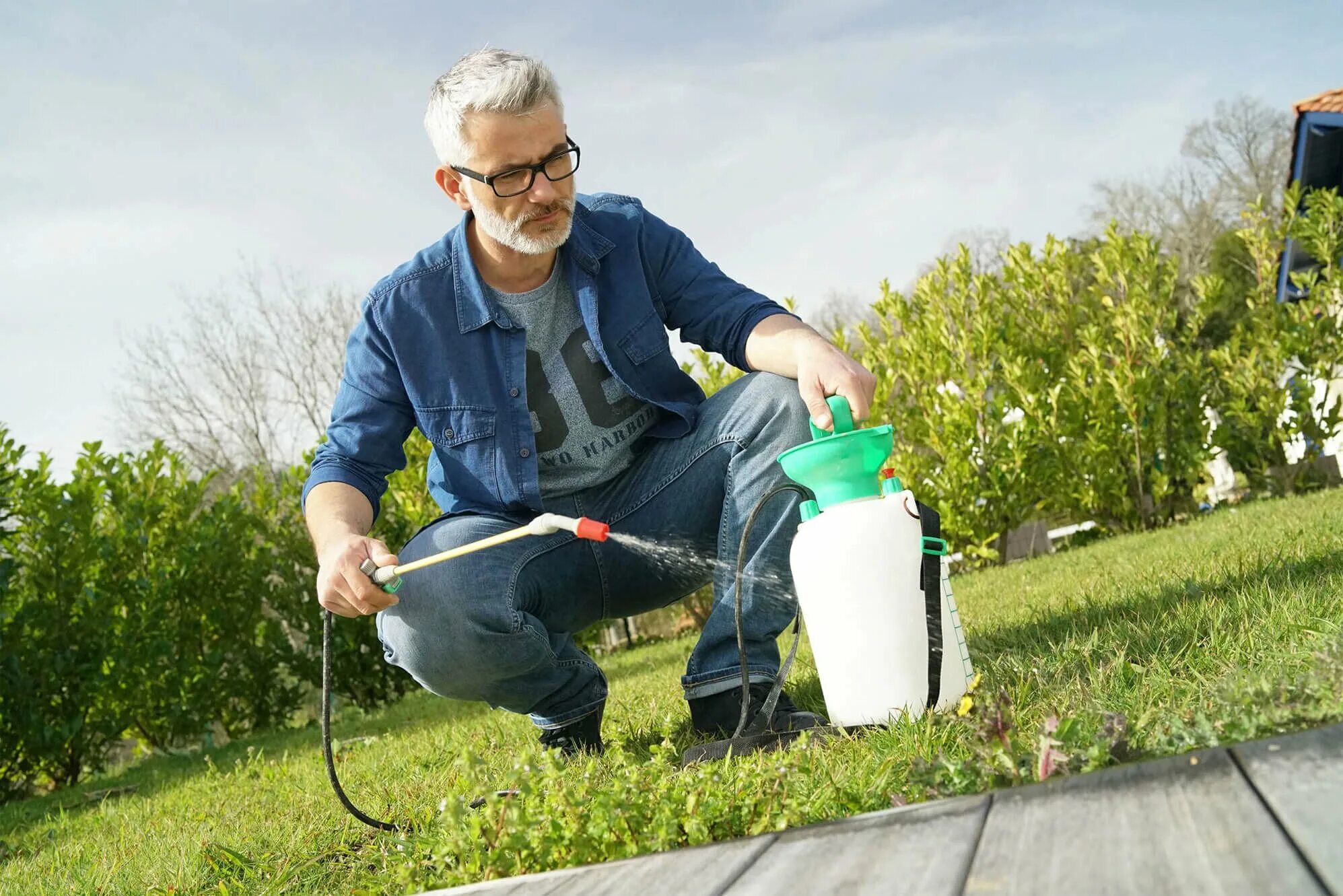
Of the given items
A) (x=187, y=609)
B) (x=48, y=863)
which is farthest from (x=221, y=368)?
(x=48, y=863)

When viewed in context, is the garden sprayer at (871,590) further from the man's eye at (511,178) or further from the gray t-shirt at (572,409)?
the man's eye at (511,178)

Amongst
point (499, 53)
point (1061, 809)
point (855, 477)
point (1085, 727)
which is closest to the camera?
point (1061, 809)

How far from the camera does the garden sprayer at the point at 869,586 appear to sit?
6.50ft

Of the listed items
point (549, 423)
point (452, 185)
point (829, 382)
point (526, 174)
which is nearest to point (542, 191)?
point (526, 174)

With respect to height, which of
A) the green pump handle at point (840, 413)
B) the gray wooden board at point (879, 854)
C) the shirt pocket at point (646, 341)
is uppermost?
the shirt pocket at point (646, 341)

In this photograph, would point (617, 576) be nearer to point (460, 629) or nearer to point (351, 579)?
point (460, 629)

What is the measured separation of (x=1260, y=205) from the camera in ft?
24.8

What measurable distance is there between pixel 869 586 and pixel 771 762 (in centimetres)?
39

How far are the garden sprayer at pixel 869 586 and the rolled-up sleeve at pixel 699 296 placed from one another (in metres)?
0.76

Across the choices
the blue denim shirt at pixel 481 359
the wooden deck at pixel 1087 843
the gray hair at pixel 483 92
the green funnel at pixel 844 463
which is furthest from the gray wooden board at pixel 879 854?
the gray hair at pixel 483 92

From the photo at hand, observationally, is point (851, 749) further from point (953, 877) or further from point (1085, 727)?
point (953, 877)

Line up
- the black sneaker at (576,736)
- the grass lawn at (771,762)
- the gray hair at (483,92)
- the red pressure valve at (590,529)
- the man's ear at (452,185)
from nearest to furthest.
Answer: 1. the grass lawn at (771,762)
2. the red pressure valve at (590,529)
3. the gray hair at (483,92)
4. the black sneaker at (576,736)
5. the man's ear at (452,185)

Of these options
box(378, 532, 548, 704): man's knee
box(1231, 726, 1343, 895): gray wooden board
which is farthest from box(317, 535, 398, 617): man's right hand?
box(1231, 726, 1343, 895): gray wooden board

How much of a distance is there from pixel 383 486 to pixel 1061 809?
1993 mm
